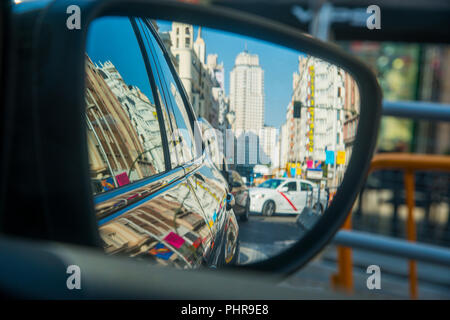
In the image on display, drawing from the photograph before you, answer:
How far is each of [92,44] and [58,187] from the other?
275 millimetres

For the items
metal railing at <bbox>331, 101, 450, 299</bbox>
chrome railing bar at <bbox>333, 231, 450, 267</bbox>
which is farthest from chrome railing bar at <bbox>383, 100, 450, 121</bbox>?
chrome railing bar at <bbox>333, 231, 450, 267</bbox>

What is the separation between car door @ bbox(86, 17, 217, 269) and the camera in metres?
0.74

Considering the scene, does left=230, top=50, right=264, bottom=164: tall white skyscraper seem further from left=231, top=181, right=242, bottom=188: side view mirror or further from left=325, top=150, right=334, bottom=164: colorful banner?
left=325, top=150, right=334, bottom=164: colorful banner

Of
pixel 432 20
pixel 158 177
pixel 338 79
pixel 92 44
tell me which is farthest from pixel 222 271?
pixel 432 20

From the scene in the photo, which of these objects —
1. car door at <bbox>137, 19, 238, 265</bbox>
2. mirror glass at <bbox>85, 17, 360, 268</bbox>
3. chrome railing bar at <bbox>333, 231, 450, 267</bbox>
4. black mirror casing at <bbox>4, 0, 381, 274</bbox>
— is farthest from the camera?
chrome railing bar at <bbox>333, 231, 450, 267</bbox>

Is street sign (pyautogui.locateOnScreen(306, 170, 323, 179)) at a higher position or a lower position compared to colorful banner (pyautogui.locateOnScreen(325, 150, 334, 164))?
lower

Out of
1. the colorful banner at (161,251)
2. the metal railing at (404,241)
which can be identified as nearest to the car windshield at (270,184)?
the colorful banner at (161,251)

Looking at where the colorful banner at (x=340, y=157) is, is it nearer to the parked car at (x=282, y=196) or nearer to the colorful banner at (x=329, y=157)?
the colorful banner at (x=329, y=157)

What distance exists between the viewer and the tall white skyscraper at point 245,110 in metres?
0.81

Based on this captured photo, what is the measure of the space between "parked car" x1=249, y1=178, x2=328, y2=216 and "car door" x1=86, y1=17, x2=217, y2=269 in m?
0.14

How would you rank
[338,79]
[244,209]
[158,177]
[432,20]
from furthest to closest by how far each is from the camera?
[432,20] → [338,79] → [158,177] → [244,209]

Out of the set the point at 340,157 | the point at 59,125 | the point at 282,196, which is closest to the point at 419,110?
the point at 340,157
